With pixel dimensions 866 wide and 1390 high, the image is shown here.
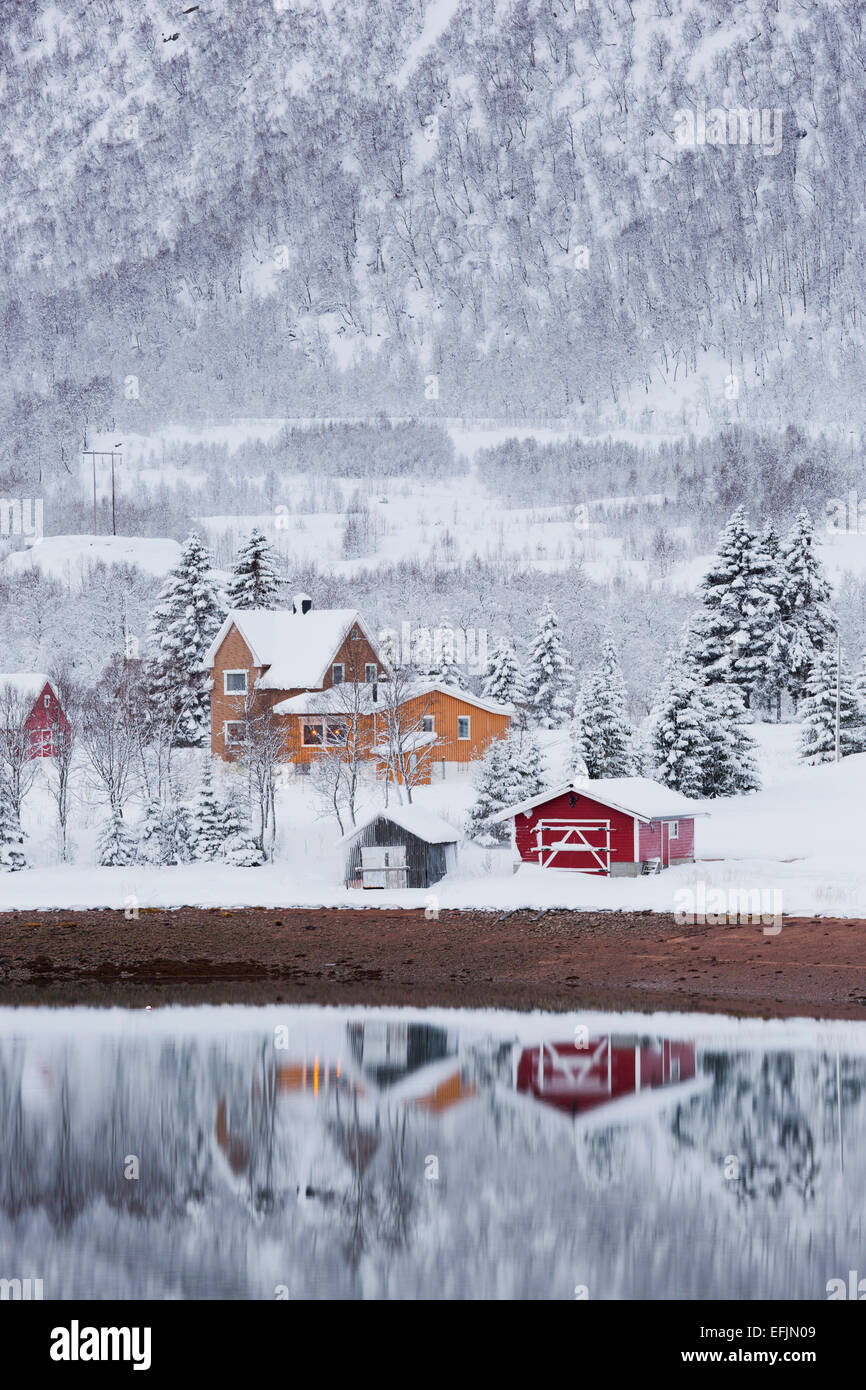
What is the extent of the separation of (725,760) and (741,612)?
2296cm

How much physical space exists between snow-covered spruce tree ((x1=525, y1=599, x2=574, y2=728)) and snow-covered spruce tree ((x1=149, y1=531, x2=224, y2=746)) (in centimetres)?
1942

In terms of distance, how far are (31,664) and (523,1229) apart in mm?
121557

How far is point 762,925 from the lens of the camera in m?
46.8

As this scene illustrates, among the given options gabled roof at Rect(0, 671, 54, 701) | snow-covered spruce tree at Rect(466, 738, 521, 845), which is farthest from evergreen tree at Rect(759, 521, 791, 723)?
gabled roof at Rect(0, 671, 54, 701)

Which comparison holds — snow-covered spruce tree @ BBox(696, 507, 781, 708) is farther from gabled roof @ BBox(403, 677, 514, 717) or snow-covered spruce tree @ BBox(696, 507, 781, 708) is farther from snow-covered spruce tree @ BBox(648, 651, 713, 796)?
snow-covered spruce tree @ BBox(648, 651, 713, 796)

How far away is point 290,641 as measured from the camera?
8331 cm

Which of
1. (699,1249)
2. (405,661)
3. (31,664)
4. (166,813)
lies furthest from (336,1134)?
(31,664)

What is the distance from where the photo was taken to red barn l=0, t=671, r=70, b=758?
254 feet

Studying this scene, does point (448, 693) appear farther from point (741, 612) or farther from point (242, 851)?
point (242, 851)

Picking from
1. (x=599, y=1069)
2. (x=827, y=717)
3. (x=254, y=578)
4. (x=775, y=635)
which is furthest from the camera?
(x=254, y=578)

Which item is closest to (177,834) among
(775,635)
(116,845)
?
(116,845)

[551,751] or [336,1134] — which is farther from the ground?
[551,751]

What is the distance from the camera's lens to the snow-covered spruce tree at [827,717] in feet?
258
